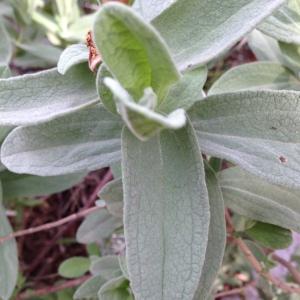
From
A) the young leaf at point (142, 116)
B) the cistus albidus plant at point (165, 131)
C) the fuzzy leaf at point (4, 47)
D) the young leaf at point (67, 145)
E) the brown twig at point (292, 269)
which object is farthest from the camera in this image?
the fuzzy leaf at point (4, 47)

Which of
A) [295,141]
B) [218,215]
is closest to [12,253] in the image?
[218,215]

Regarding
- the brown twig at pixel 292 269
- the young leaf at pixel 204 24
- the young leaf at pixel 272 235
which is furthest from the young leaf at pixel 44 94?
the brown twig at pixel 292 269

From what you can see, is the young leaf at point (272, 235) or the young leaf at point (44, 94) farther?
the young leaf at point (272, 235)

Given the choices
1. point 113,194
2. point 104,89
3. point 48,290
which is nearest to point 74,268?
point 48,290

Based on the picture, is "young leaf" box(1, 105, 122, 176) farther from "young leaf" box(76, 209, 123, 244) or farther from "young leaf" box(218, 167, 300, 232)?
"young leaf" box(76, 209, 123, 244)

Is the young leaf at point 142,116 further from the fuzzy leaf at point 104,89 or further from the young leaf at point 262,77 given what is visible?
the young leaf at point 262,77

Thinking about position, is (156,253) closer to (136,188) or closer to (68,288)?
(136,188)
